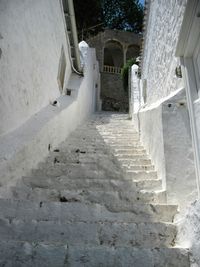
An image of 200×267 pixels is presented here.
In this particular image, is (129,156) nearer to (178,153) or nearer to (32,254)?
(178,153)

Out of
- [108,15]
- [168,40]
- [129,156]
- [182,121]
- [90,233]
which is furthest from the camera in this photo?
[108,15]

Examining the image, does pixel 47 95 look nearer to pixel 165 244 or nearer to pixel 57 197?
pixel 57 197

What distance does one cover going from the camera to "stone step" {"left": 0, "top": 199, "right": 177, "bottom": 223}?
8.32 ft

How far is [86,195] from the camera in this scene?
3002mm

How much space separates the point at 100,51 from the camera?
72.2 ft

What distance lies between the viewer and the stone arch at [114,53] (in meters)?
23.2

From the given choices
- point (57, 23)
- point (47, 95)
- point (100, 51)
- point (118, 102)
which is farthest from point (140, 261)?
point (100, 51)

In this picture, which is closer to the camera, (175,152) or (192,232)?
(192,232)

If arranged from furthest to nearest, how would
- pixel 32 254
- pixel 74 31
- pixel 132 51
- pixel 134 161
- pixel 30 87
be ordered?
pixel 132 51 → pixel 74 31 → pixel 30 87 → pixel 134 161 → pixel 32 254

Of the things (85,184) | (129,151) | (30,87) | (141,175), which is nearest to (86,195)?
(85,184)

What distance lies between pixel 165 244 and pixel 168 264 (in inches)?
15.3

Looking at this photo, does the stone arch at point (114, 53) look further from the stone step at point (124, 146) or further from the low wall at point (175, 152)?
the low wall at point (175, 152)

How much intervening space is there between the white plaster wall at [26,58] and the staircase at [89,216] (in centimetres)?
98

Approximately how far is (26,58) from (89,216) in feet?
10.6
